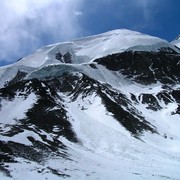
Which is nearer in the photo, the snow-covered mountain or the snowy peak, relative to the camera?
the snow-covered mountain

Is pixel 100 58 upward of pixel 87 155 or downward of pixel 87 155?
upward

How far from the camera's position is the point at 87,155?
53.8m

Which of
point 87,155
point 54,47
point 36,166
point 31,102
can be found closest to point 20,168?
point 36,166

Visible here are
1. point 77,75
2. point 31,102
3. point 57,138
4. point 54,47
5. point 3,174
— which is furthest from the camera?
point 54,47

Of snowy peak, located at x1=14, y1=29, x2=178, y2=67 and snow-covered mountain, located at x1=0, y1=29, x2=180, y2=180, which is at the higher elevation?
snowy peak, located at x1=14, y1=29, x2=178, y2=67

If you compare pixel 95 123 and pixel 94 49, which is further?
pixel 94 49

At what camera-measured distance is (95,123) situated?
73.6 m

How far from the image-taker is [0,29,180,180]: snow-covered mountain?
45.5 metres

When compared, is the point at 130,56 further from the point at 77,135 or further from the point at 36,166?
the point at 36,166

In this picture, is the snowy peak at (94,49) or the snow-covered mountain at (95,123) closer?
the snow-covered mountain at (95,123)

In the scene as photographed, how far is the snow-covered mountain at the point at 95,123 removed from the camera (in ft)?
149

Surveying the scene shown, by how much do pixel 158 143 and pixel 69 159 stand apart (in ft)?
71.0

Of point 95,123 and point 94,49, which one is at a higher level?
point 94,49

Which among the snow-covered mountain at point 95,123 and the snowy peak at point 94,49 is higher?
the snowy peak at point 94,49
